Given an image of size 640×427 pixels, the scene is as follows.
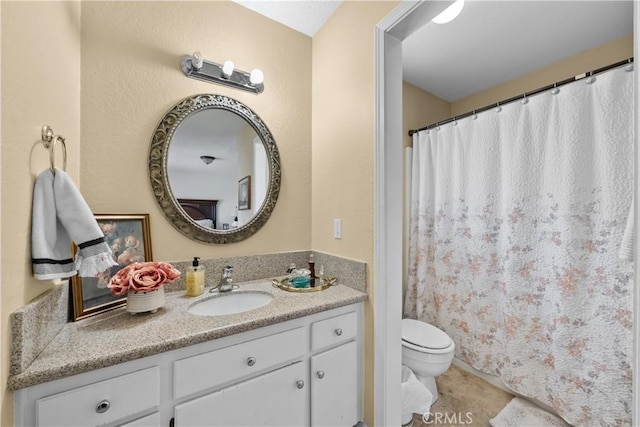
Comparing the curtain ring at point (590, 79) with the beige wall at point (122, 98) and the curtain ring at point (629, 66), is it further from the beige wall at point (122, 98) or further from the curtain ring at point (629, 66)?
the beige wall at point (122, 98)

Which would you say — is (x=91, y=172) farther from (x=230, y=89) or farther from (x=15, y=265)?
(x=230, y=89)

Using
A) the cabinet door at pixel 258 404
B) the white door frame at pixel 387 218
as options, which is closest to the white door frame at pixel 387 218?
the white door frame at pixel 387 218

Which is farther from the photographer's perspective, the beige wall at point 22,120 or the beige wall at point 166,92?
the beige wall at point 166,92

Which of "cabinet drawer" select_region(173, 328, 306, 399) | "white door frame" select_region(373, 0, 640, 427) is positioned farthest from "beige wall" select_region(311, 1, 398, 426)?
"cabinet drawer" select_region(173, 328, 306, 399)

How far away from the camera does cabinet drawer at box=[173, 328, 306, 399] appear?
2.85ft

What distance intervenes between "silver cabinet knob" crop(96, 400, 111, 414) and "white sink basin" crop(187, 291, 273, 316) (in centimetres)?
45

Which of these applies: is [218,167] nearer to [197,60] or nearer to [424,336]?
[197,60]

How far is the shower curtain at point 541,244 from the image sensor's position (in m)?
1.38

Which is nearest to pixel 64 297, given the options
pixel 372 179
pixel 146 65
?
pixel 146 65

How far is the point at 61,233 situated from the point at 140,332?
0.40 metres

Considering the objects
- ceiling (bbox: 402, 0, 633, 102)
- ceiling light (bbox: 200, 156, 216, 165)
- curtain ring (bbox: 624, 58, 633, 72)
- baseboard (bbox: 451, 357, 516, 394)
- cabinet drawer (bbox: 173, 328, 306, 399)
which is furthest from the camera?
baseboard (bbox: 451, 357, 516, 394)

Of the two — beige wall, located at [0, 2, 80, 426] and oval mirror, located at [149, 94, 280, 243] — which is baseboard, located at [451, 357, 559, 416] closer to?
oval mirror, located at [149, 94, 280, 243]

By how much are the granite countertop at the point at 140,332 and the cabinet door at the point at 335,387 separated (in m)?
0.25

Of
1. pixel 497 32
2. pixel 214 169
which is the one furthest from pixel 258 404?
pixel 497 32
